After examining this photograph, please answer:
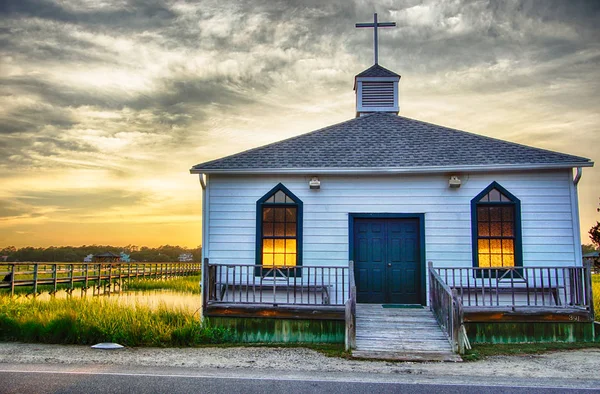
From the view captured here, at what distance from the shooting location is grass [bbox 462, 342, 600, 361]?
10.2 metres

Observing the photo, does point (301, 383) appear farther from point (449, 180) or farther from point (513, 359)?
point (449, 180)

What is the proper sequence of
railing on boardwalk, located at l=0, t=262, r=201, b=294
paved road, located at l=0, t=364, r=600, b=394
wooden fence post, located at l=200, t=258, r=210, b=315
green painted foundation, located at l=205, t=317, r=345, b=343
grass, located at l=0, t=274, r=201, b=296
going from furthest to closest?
grass, located at l=0, t=274, r=201, b=296
railing on boardwalk, located at l=0, t=262, r=201, b=294
wooden fence post, located at l=200, t=258, r=210, b=315
green painted foundation, located at l=205, t=317, r=345, b=343
paved road, located at l=0, t=364, r=600, b=394

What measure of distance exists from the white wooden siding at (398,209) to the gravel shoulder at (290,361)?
292 centimetres

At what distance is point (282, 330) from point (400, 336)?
2722mm

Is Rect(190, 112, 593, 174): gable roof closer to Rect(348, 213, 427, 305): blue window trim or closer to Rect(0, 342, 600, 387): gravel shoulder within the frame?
Rect(348, 213, 427, 305): blue window trim

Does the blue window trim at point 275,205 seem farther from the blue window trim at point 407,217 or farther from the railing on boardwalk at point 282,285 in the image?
the blue window trim at point 407,217

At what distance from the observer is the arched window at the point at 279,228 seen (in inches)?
512

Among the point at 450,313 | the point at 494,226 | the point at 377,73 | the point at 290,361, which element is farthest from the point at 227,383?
the point at 377,73

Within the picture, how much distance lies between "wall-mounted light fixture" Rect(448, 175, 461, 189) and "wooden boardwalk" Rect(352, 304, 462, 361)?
3.09 meters

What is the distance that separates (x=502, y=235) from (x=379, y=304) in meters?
3.44

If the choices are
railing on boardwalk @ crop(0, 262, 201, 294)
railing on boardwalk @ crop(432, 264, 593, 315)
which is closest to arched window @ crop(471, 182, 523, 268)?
railing on boardwalk @ crop(432, 264, 593, 315)

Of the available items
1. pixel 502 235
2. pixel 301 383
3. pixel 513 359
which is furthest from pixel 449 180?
pixel 301 383

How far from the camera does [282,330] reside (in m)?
11.7

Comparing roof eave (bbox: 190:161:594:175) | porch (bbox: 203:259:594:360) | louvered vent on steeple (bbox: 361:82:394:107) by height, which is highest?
louvered vent on steeple (bbox: 361:82:394:107)
